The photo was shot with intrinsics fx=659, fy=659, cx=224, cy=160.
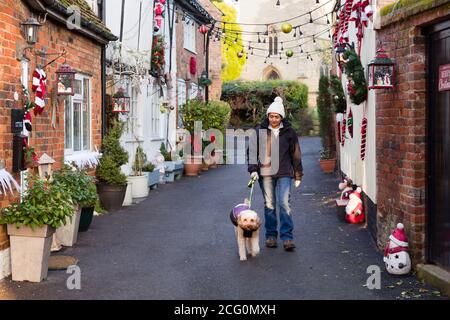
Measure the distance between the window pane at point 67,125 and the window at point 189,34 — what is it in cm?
1150

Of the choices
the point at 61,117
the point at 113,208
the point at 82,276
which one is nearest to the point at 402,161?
the point at 82,276

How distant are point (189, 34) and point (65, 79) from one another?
1375cm

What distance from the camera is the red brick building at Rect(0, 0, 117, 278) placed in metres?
6.87

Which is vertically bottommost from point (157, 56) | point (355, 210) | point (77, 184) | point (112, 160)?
point (355, 210)

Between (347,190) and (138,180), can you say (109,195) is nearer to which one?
(138,180)

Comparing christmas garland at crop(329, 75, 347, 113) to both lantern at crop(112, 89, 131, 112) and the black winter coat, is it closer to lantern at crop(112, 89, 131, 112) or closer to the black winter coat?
lantern at crop(112, 89, 131, 112)

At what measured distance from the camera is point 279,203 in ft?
27.2

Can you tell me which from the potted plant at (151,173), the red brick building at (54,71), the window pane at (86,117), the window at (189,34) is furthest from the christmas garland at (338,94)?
the window at (189,34)

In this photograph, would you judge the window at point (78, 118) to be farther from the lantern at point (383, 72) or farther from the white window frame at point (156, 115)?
the white window frame at point (156, 115)

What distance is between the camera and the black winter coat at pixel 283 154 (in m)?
8.23

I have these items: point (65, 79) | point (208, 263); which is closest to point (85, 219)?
point (65, 79)

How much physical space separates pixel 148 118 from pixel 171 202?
13.3 ft

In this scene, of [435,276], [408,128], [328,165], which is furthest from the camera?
[328,165]

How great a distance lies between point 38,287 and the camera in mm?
6379
